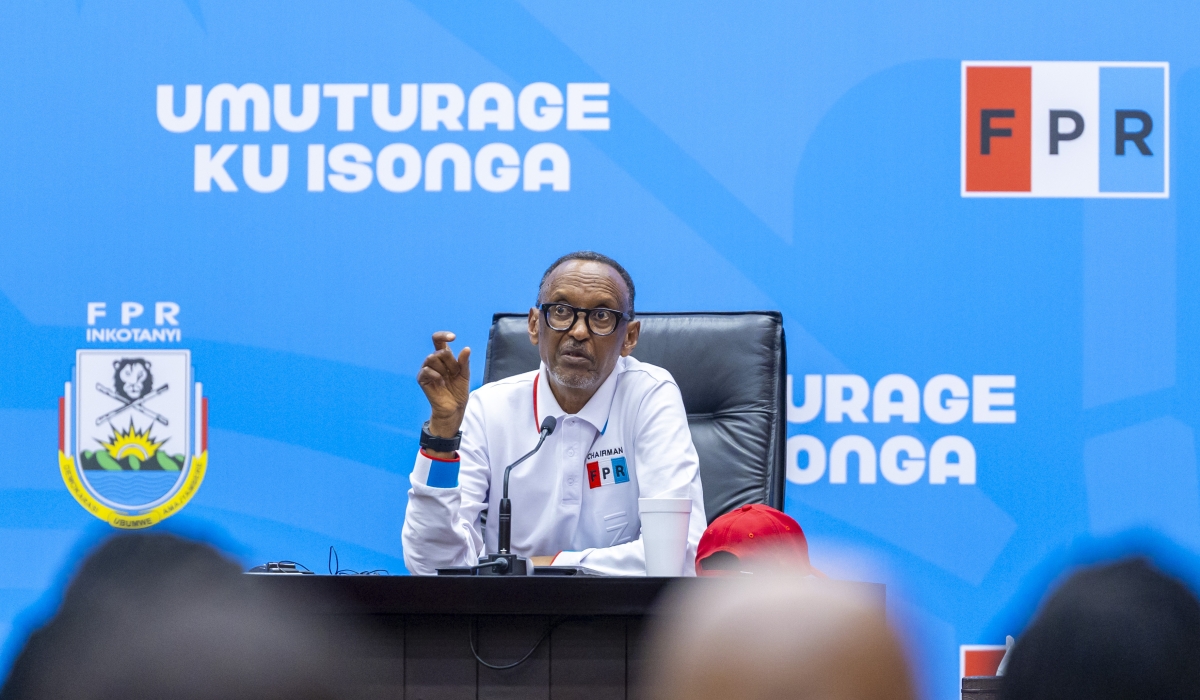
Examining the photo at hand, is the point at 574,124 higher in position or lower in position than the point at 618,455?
higher

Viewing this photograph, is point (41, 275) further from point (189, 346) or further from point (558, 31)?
point (558, 31)

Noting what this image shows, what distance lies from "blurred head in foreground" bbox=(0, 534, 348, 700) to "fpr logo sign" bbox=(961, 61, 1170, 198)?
8.90ft

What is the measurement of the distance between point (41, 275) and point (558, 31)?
154 centimetres

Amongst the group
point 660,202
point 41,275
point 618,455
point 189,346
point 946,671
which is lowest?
point 946,671

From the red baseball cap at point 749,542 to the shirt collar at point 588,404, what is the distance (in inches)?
23.9

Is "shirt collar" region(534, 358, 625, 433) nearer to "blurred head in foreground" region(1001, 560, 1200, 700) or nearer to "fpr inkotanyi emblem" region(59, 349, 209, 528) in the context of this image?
"fpr inkotanyi emblem" region(59, 349, 209, 528)

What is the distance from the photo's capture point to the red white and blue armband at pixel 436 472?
1935mm

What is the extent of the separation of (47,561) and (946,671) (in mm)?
2377

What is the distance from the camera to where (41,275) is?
2977mm

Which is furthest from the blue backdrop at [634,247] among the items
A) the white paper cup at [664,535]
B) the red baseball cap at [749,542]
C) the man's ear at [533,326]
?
the white paper cup at [664,535]

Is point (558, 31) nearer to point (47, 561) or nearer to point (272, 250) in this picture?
point (272, 250)

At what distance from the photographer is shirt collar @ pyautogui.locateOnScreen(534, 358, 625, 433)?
2.33 metres

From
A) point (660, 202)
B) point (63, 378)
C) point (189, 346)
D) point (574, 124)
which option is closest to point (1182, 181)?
point (660, 202)

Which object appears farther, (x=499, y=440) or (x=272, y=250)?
(x=272, y=250)
